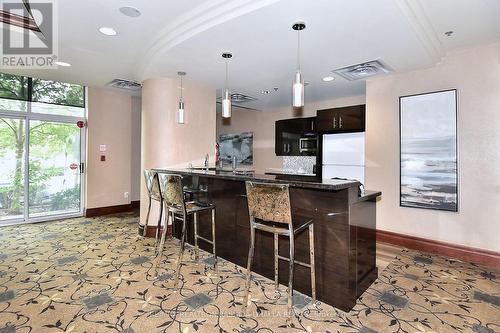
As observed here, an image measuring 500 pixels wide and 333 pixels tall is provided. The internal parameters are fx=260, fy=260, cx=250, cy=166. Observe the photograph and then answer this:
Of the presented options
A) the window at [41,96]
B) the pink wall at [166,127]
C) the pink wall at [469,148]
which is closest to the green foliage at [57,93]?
the window at [41,96]

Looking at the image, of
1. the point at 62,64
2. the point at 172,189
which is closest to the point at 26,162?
the point at 62,64

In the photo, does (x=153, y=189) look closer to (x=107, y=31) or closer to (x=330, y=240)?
(x=107, y=31)

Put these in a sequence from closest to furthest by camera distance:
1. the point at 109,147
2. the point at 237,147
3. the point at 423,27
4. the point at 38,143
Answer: the point at 423,27 → the point at 38,143 → the point at 109,147 → the point at 237,147

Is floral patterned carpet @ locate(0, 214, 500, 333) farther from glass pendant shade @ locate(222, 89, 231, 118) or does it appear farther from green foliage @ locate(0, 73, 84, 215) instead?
glass pendant shade @ locate(222, 89, 231, 118)

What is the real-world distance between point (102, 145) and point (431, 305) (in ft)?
20.6

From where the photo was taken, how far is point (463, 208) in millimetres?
3602

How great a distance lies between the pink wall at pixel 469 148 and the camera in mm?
3398

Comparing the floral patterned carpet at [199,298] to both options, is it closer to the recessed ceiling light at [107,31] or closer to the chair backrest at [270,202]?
the chair backrest at [270,202]

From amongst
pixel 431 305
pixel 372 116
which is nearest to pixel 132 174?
pixel 372 116

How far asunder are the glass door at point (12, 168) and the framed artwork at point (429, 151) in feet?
22.4

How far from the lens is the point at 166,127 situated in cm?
456

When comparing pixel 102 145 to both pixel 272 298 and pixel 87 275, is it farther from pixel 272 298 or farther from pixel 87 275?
pixel 272 298

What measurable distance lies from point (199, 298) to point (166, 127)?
9.90 ft

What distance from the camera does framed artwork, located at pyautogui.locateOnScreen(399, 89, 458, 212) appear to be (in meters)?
3.69
